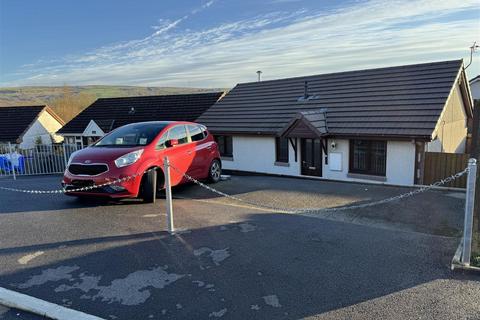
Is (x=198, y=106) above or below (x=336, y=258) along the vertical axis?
above

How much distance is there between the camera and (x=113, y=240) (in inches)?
228

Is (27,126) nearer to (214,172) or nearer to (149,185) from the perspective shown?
(214,172)

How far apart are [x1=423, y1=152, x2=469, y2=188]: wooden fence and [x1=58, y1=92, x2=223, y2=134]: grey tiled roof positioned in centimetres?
1797

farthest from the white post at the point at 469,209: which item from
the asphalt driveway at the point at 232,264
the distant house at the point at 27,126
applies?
the distant house at the point at 27,126

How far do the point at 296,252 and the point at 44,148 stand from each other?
59.1 feet

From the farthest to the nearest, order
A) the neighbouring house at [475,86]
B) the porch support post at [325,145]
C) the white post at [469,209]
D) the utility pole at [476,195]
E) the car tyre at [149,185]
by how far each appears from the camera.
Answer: the neighbouring house at [475,86]
the porch support post at [325,145]
the car tyre at [149,185]
the utility pole at [476,195]
the white post at [469,209]

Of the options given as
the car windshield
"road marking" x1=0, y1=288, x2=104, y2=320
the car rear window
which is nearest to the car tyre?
the car windshield

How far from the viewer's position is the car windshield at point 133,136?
8531 millimetres

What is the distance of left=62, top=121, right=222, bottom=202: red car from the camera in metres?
7.54

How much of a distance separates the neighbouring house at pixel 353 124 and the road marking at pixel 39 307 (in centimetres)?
1239

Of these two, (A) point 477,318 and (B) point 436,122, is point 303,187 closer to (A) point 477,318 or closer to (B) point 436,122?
(B) point 436,122

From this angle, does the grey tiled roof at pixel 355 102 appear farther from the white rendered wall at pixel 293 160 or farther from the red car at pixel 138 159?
the red car at pixel 138 159

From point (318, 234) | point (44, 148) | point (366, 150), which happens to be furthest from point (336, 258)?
point (44, 148)

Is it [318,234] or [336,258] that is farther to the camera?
[318,234]
